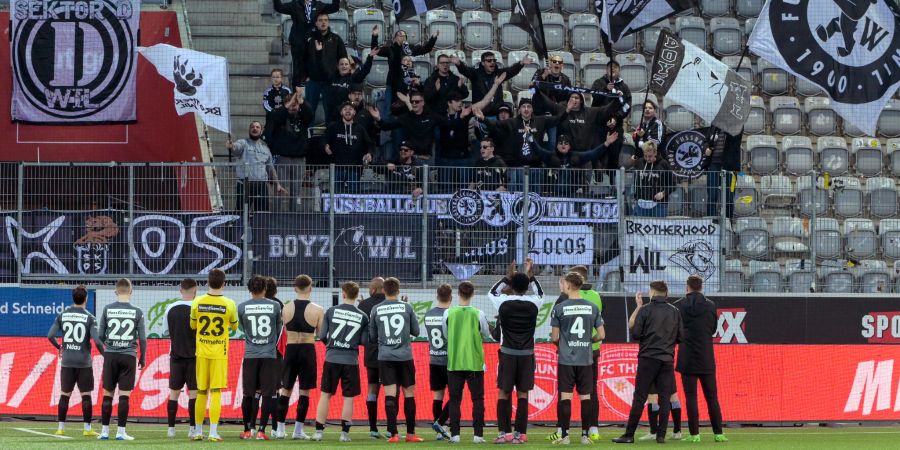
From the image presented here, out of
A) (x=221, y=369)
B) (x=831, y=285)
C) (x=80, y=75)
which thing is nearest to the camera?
(x=221, y=369)

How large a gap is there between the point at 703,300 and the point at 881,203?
8.33m

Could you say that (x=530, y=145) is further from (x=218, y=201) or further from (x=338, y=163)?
(x=218, y=201)

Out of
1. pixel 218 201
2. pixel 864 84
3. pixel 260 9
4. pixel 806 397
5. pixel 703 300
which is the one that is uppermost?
pixel 260 9

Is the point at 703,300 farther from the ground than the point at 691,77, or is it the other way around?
the point at 691,77

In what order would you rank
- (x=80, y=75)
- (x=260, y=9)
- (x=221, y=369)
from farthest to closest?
1. (x=260, y=9)
2. (x=80, y=75)
3. (x=221, y=369)

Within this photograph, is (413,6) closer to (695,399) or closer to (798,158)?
(798,158)

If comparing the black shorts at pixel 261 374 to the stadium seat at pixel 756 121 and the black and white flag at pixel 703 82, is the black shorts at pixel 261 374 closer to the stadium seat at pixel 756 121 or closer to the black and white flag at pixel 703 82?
the black and white flag at pixel 703 82

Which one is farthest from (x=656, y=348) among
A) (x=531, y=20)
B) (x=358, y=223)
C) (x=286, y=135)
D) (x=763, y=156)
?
(x=763, y=156)

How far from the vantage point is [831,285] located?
2167 cm

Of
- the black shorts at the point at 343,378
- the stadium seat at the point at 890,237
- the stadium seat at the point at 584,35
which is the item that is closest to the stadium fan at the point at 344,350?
the black shorts at the point at 343,378

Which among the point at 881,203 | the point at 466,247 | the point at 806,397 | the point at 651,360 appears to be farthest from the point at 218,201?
the point at 881,203

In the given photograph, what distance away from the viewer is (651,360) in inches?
661

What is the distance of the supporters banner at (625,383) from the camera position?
19.4 metres

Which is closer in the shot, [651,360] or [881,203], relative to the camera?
[651,360]
